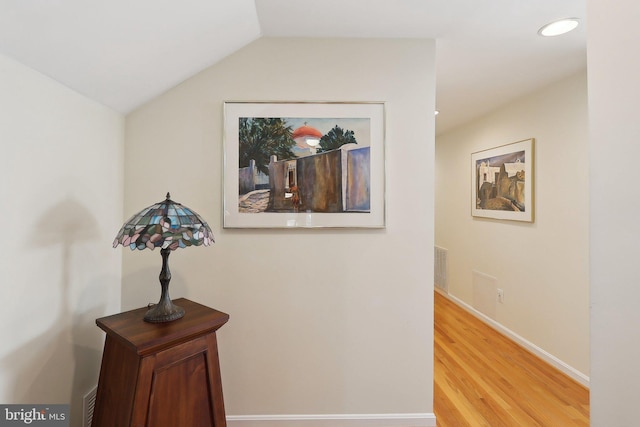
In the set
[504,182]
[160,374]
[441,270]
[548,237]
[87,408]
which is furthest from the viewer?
[441,270]

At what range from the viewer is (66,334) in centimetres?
128

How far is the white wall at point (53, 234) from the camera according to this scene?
40.1 inches

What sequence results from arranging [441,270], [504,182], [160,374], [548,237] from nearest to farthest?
[160,374] → [548,237] → [504,182] → [441,270]

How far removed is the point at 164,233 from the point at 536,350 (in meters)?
3.09

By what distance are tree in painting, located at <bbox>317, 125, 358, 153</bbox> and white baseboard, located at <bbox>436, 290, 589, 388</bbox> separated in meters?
2.45

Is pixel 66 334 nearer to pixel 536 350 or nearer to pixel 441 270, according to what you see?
pixel 536 350

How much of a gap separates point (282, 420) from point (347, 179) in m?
1.49

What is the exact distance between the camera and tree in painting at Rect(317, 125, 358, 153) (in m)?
1.64

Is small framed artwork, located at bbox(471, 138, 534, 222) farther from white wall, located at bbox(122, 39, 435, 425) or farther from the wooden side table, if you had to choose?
the wooden side table

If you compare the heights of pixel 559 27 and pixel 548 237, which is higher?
pixel 559 27

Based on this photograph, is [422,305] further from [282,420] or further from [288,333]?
[282,420]

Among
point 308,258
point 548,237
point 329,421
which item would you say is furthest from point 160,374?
point 548,237

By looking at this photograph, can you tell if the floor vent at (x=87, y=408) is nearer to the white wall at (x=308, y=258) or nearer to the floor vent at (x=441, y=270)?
the white wall at (x=308, y=258)

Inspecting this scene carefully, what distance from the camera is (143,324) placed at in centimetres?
120
